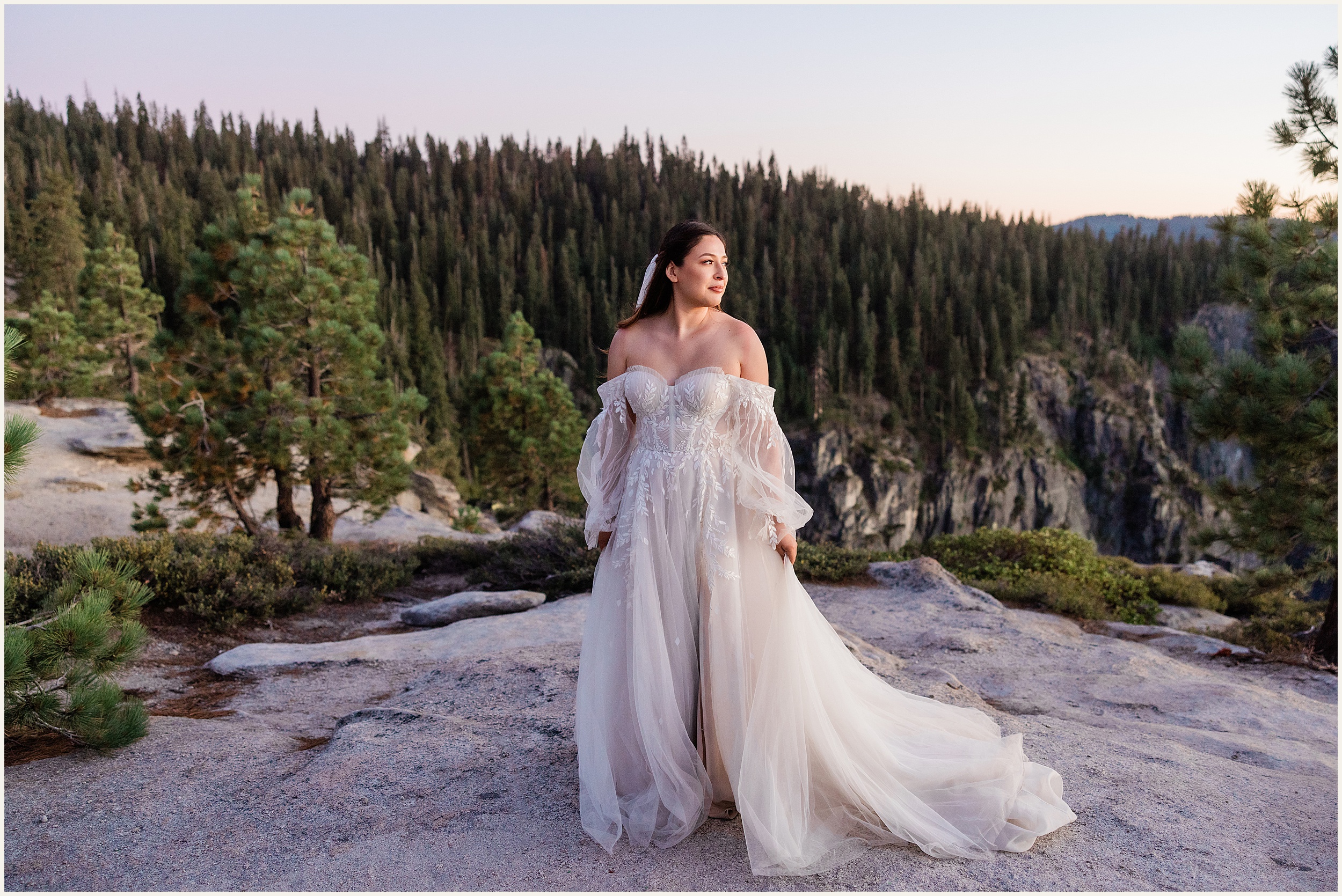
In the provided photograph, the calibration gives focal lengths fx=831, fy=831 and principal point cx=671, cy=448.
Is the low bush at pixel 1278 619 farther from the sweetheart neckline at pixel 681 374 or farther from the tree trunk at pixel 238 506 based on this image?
the tree trunk at pixel 238 506

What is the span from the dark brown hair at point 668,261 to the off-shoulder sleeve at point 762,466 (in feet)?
1.95

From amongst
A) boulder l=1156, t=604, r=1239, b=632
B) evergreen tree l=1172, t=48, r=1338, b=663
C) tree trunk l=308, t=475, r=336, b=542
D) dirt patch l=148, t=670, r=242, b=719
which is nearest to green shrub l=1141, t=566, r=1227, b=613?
boulder l=1156, t=604, r=1239, b=632

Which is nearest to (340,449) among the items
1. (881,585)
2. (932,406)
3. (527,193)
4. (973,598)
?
(881,585)

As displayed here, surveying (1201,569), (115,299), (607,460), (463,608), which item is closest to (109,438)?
(115,299)

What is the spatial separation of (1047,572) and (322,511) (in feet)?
36.8

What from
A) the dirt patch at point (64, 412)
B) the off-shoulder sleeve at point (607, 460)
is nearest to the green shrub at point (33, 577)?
the off-shoulder sleeve at point (607, 460)

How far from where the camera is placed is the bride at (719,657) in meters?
3.34

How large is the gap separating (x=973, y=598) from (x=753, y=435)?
6693 mm

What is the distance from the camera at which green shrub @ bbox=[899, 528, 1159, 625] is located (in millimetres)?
10305

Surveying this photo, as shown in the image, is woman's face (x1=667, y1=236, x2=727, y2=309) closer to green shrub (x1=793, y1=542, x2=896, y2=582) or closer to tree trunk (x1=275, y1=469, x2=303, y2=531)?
green shrub (x1=793, y1=542, x2=896, y2=582)

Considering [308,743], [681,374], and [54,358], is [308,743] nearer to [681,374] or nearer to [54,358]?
[681,374]

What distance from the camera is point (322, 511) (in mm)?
13531

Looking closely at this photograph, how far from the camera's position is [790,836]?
10.3ft

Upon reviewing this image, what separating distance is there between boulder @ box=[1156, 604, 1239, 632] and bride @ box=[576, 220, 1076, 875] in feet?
30.0
